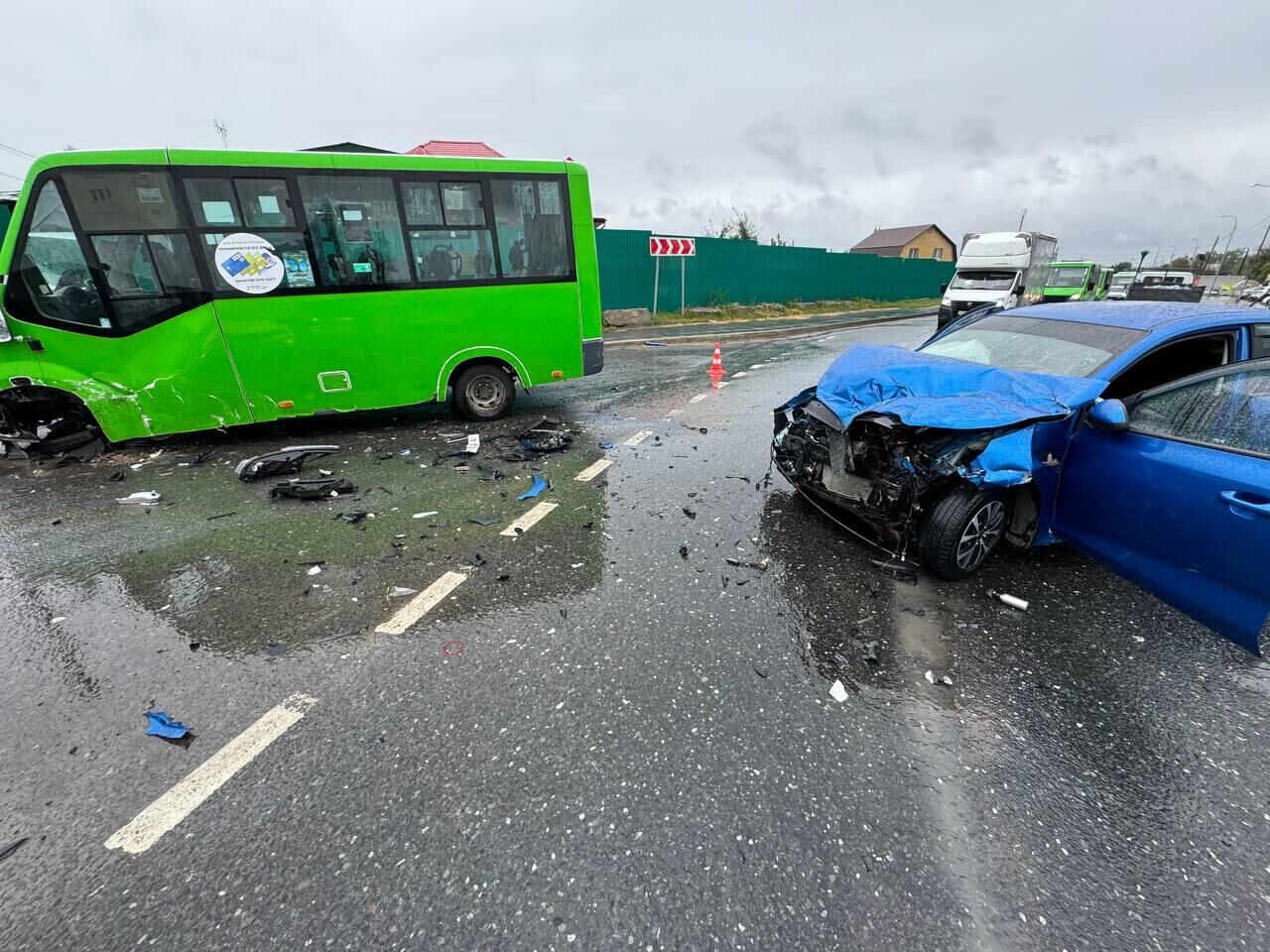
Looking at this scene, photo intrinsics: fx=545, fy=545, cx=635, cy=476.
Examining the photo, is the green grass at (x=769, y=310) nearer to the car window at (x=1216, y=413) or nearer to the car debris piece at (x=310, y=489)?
the car debris piece at (x=310, y=489)

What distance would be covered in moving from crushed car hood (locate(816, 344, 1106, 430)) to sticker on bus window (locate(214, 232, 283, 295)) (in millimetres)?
5848

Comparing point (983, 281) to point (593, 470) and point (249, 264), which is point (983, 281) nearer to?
point (593, 470)

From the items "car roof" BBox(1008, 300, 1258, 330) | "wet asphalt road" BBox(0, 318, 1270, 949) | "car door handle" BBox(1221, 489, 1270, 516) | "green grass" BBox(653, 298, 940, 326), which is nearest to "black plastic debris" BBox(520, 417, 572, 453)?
"wet asphalt road" BBox(0, 318, 1270, 949)

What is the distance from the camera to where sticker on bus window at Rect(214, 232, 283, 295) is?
5.73 m

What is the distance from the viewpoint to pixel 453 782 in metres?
2.20

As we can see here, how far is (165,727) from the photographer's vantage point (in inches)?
96.0

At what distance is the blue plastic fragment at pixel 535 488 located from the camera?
496 centimetres

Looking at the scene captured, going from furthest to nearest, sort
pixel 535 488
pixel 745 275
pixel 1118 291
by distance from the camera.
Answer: pixel 1118 291, pixel 745 275, pixel 535 488

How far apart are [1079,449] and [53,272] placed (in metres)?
8.85

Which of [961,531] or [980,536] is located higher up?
[961,531]

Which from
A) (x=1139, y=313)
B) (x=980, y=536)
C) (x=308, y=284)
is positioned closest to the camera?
(x=980, y=536)

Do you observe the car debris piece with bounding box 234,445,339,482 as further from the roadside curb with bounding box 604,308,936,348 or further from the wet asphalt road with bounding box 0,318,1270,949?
the roadside curb with bounding box 604,308,936,348

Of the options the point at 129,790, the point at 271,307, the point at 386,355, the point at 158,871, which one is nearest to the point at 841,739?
the point at 158,871

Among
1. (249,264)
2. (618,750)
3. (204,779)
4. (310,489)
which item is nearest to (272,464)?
(310,489)
